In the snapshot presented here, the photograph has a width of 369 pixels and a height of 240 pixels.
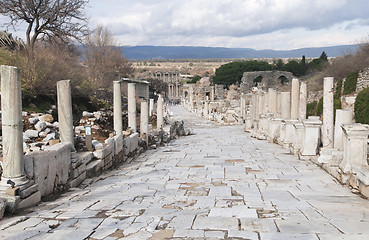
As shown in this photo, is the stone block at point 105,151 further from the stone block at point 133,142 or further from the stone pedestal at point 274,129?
the stone pedestal at point 274,129

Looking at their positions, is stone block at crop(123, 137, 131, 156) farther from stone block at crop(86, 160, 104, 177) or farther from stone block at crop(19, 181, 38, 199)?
stone block at crop(19, 181, 38, 199)

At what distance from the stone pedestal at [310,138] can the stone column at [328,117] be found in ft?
0.68

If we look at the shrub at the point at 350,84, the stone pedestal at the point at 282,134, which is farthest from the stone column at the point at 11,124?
the shrub at the point at 350,84

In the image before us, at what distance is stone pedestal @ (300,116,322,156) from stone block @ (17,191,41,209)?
6968 millimetres

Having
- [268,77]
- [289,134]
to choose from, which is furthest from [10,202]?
[268,77]

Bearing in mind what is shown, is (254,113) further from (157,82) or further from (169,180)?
(157,82)

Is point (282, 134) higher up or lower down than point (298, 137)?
lower down

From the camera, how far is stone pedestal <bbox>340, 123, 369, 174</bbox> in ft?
22.2

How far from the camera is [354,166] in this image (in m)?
6.74

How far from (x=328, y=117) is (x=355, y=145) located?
3078 millimetres

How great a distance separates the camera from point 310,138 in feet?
32.9

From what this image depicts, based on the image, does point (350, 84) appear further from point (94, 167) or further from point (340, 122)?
point (94, 167)

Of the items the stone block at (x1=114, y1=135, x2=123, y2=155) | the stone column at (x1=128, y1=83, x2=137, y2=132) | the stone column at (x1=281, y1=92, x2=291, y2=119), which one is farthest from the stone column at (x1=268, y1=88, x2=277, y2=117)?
the stone block at (x1=114, y1=135, x2=123, y2=155)

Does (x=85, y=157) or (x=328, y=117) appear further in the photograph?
(x=328, y=117)
